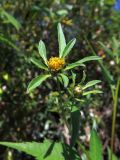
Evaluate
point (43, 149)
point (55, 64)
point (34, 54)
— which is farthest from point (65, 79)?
point (34, 54)

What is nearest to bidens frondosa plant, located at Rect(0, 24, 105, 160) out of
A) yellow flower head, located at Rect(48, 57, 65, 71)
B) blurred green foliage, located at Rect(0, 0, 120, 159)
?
yellow flower head, located at Rect(48, 57, 65, 71)

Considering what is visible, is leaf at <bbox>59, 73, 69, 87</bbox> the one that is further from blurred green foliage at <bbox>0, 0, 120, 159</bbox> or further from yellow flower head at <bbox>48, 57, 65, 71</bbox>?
blurred green foliage at <bbox>0, 0, 120, 159</bbox>

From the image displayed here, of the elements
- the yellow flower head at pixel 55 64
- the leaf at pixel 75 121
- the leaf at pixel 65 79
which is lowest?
the leaf at pixel 75 121

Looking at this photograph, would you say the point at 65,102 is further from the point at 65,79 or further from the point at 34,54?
the point at 34,54

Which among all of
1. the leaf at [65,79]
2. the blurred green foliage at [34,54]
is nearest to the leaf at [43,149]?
the leaf at [65,79]

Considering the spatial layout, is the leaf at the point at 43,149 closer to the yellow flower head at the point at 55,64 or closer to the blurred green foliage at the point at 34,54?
the yellow flower head at the point at 55,64

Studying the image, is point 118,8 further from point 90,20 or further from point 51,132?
point 51,132
